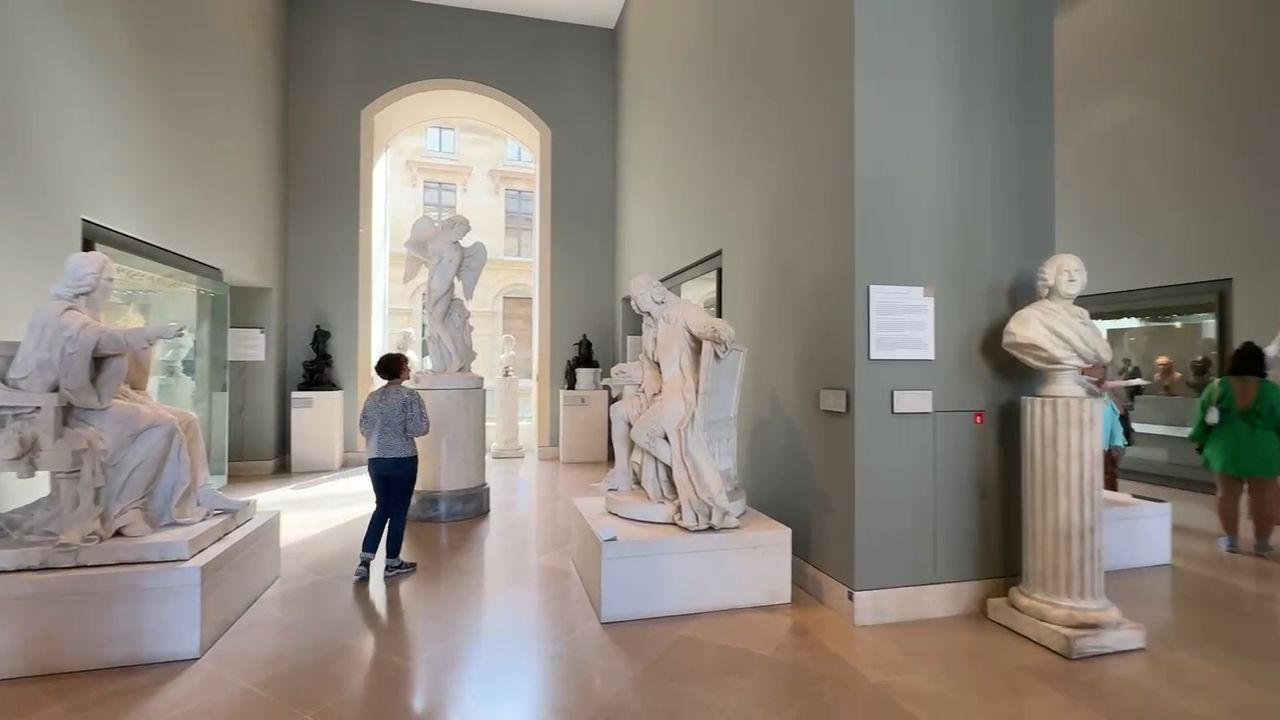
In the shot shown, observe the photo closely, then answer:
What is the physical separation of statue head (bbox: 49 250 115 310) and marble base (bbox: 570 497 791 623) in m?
2.92

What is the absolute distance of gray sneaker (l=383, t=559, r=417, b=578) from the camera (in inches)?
166

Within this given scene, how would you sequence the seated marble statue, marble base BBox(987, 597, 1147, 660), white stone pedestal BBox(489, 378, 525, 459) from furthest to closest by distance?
white stone pedestal BBox(489, 378, 525, 459), marble base BBox(987, 597, 1147, 660), the seated marble statue

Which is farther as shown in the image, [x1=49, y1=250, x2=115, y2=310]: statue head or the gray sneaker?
the gray sneaker

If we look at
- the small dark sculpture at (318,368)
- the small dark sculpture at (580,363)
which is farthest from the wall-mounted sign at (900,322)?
the small dark sculpture at (318,368)

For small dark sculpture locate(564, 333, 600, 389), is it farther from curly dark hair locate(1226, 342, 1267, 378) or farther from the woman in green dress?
curly dark hair locate(1226, 342, 1267, 378)

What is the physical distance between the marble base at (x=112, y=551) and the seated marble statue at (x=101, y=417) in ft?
0.23

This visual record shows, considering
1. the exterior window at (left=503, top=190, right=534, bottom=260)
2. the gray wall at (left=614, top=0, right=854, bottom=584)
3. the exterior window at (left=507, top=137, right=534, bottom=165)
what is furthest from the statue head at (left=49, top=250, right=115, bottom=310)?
the exterior window at (left=507, top=137, right=534, bottom=165)

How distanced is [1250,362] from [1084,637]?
11.6 feet

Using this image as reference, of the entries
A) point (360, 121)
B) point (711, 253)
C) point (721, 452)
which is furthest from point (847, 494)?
point (360, 121)

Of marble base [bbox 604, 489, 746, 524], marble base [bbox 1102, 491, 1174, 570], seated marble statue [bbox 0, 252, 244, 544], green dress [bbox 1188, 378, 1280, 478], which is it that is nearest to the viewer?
seated marble statue [bbox 0, 252, 244, 544]

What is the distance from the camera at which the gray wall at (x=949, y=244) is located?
359cm

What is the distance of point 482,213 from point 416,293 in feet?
11.2

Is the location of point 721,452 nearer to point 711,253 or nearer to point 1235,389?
point 711,253

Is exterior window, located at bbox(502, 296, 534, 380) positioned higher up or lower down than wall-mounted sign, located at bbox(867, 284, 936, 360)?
higher up
